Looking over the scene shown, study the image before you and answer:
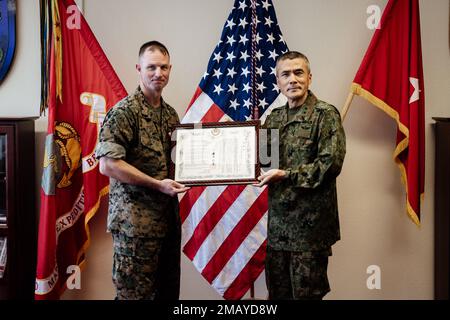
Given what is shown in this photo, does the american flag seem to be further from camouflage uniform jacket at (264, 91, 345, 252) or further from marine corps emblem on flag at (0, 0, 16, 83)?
marine corps emblem on flag at (0, 0, 16, 83)

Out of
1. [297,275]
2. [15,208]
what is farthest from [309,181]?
[15,208]

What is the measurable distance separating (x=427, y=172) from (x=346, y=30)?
0.99 metres

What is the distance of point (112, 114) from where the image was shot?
2.06m

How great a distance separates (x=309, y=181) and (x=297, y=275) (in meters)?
0.43

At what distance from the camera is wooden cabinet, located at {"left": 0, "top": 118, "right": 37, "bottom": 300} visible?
8.62 ft

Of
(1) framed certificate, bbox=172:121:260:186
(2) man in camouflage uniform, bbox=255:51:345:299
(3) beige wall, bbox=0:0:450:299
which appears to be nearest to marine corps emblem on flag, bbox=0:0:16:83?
(3) beige wall, bbox=0:0:450:299

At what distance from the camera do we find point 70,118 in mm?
2701

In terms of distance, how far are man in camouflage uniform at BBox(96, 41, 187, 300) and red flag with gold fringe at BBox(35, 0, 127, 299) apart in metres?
0.63

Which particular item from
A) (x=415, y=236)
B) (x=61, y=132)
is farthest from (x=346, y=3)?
(x=61, y=132)

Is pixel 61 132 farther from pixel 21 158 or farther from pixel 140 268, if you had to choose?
pixel 140 268

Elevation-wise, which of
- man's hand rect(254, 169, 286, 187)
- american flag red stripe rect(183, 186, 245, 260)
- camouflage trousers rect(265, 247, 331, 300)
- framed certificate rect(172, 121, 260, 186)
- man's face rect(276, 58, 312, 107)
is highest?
man's face rect(276, 58, 312, 107)

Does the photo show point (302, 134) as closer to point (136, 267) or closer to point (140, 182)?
point (140, 182)

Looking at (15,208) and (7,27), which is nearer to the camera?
(15,208)

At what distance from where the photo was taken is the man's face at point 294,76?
2145 millimetres
